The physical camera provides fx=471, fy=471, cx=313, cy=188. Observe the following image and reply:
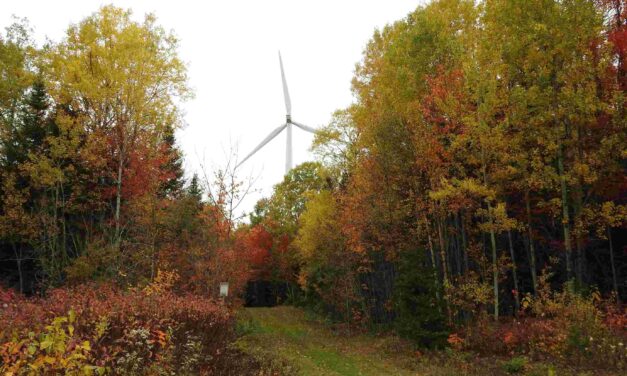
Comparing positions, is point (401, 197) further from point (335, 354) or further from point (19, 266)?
point (19, 266)

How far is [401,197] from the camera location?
18250 mm

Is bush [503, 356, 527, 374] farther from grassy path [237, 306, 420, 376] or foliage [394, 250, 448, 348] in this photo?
foliage [394, 250, 448, 348]

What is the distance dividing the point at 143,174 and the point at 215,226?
5581 millimetres

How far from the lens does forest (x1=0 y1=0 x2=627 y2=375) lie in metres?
11.2

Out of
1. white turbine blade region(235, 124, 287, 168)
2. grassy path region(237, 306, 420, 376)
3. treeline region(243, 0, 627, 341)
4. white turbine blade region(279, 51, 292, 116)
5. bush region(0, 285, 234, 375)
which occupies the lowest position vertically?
grassy path region(237, 306, 420, 376)

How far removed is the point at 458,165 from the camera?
15688 mm

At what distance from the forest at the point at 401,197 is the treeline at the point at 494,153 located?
8 cm

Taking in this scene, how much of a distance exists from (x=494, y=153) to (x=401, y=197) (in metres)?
4.37

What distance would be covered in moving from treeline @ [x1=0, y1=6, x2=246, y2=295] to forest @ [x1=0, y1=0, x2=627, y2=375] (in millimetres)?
126

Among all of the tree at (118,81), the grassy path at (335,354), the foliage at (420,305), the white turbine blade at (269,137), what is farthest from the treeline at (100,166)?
the white turbine blade at (269,137)

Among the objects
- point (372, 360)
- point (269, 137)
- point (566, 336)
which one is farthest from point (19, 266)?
point (269, 137)

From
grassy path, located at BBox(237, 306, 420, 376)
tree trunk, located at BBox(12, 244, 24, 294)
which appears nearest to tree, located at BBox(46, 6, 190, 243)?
tree trunk, located at BBox(12, 244, 24, 294)

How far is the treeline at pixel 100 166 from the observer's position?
61.7 feet

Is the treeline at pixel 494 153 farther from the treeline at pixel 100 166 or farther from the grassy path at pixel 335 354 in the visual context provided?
the treeline at pixel 100 166
